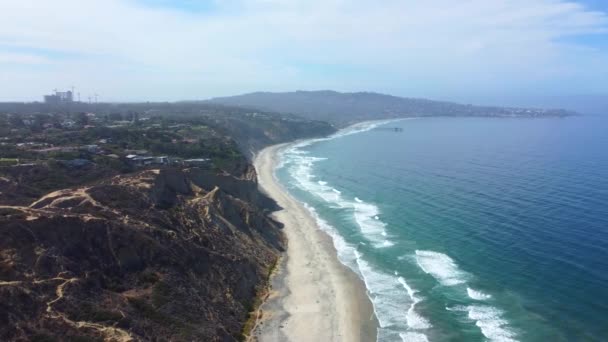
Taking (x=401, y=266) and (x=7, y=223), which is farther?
(x=401, y=266)

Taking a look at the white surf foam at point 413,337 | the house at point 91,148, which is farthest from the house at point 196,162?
the white surf foam at point 413,337

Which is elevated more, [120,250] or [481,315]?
[120,250]

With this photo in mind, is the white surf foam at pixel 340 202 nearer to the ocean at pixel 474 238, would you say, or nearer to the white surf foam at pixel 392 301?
the ocean at pixel 474 238

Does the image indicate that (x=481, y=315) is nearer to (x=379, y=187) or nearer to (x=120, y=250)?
(x=120, y=250)

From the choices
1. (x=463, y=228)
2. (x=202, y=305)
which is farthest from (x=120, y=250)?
(x=463, y=228)

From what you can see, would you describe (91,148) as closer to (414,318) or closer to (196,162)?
(196,162)

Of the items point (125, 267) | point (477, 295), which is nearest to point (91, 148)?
point (125, 267)

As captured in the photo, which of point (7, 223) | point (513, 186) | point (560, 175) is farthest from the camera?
point (560, 175)
